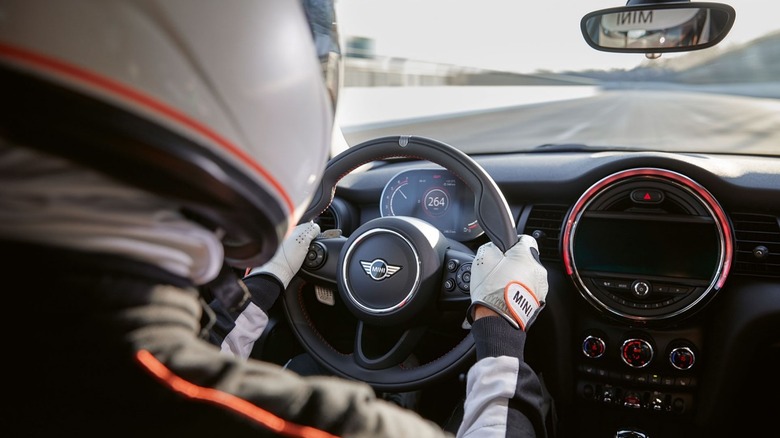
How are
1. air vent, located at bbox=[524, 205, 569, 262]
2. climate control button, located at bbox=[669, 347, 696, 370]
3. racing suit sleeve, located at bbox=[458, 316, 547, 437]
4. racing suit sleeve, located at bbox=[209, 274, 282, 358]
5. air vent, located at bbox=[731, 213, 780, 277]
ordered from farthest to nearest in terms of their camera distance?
air vent, located at bbox=[524, 205, 569, 262], climate control button, located at bbox=[669, 347, 696, 370], air vent, located at bbox=[731, 213, 780, 277], racing suit sleeve, located at bbox=[209, 274, 282, 358], racing suit sleeve, located at bbox=[458, 316, 547, 437]

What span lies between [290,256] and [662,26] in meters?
1.75

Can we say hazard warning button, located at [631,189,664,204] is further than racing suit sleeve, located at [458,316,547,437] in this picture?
Yes

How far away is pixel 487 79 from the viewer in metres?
19.5

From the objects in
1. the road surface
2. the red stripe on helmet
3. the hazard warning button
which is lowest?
the road surface

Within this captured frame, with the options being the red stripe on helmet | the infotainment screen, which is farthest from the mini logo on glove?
the red stripe on helmet

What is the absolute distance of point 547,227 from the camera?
2.90 meters

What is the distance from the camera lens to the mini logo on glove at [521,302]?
201cm

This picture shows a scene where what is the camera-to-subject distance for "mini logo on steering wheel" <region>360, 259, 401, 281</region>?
2.39 m

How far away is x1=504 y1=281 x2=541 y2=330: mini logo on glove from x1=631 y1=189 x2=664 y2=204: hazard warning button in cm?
91

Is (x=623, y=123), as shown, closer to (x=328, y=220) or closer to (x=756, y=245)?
(x=756, y=245)

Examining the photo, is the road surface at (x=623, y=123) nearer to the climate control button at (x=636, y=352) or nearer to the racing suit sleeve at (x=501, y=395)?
the climate control button at (x=636, y=352)

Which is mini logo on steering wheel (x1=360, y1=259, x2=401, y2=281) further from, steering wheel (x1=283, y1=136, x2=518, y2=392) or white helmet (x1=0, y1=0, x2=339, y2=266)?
white helmet (x1=0, y1=0, x2=339, y2=266)

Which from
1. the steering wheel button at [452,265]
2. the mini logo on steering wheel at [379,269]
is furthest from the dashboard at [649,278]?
the mini logo on steering wheel at [379,269]

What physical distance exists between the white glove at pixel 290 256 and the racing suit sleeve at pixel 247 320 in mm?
25
